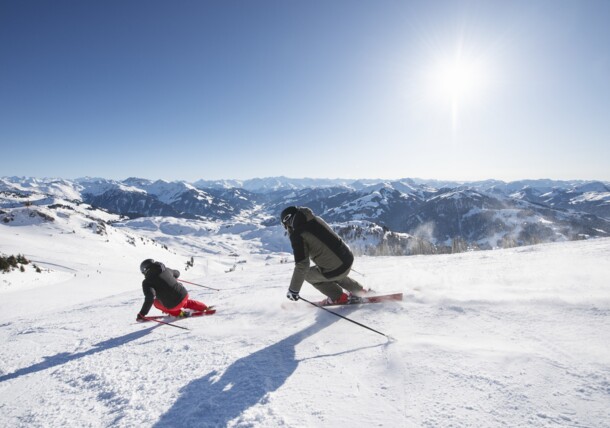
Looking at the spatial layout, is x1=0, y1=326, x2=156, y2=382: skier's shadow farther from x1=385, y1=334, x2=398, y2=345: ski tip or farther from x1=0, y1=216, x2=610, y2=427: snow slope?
x1=385, y1=334, x2=398, y2=345: ski tip

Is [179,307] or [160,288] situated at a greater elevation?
[160,288]

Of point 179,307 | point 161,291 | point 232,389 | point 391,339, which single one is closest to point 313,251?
point 391,339

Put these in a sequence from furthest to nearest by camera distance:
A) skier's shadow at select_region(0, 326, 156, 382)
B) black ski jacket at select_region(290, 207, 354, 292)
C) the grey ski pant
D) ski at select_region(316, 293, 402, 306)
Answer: the grey ski pant < ski at select_region(316, 293, 402, 306) < black ski jacket at select_region(290, 207, 354, 292) < skier's shadow at select_region(0, 326, 156, 382)

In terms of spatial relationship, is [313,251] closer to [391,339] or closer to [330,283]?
[330,283]

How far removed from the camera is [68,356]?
602 centimetres

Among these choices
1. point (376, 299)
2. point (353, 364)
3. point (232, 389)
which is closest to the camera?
point (232, 389)

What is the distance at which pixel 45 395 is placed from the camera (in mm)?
4512

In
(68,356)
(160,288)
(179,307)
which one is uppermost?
(160,288)

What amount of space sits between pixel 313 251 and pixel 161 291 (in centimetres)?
433

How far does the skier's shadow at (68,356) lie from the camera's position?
554 cm

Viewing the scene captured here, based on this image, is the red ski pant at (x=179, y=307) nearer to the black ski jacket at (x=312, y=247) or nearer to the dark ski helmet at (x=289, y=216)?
the black ski jacket at (x=312, y=247)

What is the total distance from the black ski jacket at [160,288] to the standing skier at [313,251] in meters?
3.53

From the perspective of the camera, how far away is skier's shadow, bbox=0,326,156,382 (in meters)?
5.54

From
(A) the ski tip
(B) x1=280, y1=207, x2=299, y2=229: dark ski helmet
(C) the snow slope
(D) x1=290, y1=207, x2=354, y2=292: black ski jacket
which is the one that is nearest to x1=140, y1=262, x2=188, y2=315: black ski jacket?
(C) the snow slope
